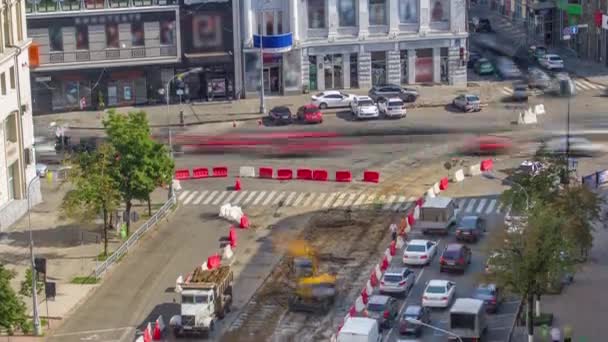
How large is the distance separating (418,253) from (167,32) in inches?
1884

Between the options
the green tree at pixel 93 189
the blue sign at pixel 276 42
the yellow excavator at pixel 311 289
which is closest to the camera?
the yellow excavator at pixel 311 289

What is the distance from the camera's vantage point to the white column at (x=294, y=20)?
415 ft

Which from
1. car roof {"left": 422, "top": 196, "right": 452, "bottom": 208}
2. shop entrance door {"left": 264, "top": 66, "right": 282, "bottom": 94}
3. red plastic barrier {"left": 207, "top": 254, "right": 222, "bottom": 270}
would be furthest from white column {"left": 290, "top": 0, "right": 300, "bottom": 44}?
red plastic barrier {"left": 207, "top": 254, "right": 222, "bottom": 270}

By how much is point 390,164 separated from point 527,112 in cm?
1457

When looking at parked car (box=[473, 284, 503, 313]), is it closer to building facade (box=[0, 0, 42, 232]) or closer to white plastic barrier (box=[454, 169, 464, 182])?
white plastic barrier (box=[454, 169, 464, 182])

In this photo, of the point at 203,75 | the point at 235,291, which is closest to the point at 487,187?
the point at 235,291

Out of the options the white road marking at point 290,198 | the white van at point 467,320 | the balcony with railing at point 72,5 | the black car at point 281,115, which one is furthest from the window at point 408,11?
the white van at point 467,320

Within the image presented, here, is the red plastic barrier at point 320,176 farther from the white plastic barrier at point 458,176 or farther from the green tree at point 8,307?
the green tree at point 8,307

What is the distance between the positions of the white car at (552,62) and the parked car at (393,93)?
54.3 ft

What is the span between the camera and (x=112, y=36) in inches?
4931

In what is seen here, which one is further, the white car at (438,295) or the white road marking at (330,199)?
the white road marking at (330,199)

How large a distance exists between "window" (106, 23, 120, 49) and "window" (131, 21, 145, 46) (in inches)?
47.2

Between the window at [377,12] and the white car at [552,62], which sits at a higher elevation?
the window at [377,12]

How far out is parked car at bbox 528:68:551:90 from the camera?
424 feet
